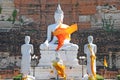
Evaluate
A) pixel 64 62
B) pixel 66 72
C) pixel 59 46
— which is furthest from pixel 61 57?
pixel 66 72

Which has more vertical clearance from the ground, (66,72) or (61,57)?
(61,57)

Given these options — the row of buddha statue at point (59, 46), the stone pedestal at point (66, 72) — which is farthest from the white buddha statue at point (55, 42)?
the stone pedestal at point (66, 72)

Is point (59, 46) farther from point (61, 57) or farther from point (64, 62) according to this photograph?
point (64, 62)

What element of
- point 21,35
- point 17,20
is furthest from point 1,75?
point 17,20

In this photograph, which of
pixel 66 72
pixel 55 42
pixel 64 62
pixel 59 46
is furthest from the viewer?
pixel 55 42

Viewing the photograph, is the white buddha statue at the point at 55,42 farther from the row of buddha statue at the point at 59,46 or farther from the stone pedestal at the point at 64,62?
the stone pedestal at the point at 64,62

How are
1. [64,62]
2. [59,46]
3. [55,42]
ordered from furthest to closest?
1. [55,42]
2. [59,46]
3. [64,62]

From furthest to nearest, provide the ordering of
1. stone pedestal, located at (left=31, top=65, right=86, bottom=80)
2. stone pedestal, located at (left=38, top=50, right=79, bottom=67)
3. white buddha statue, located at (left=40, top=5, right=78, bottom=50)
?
white buddha statue, located at (left=40, top=5, right=78, bottom=50)
stone pedestal, located at (left=38, top=50, right=79, bottom=67)
stone pedestal, located at (left=31, top=65, right=86, bottom=80)

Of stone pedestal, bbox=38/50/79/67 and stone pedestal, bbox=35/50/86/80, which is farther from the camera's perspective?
stone pedestal, bbox=38/50/79/67

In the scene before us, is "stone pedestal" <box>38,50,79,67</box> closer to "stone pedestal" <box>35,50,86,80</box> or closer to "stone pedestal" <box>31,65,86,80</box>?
"stone pedestal" <box>35,50,86,80</box>

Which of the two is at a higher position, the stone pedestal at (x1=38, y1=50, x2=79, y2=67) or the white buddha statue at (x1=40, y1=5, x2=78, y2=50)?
the white buddha statue at (x1=40, y1=5, x2=78, y2=50)

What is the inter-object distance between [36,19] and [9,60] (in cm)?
447

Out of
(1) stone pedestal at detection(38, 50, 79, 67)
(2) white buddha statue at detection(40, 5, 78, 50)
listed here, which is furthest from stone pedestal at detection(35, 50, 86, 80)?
(2) white buddha statue at detection(40, 5, 78, 50)

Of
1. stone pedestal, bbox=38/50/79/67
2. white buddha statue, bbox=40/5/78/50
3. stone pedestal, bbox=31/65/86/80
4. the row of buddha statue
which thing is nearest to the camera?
the row of buddha statue
